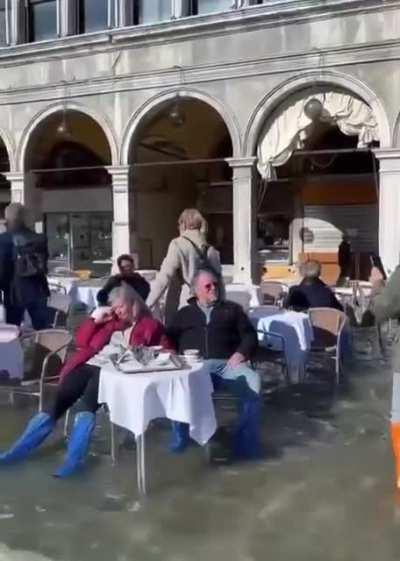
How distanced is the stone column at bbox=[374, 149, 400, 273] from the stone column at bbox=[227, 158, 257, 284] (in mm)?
2529

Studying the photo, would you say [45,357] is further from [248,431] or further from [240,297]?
[240,297]

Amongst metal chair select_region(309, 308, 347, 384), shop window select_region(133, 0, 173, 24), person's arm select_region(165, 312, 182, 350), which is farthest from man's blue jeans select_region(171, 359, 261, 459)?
shop window select_region(133, 0, 173, 24)

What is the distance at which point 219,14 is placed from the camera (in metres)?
15.3

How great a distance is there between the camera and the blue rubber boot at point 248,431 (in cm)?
574

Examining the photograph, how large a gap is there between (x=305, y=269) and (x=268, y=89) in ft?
21.9

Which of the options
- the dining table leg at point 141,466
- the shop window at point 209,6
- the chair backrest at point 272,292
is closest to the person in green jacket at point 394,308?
the dining table leg at point 141,466

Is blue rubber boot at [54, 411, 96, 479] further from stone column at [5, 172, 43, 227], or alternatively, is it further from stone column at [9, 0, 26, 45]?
stone column at [9, 0, 26, 45]

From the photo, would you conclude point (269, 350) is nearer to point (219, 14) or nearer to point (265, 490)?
point (265, 490)

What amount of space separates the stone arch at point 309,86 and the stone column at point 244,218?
1.05 feet

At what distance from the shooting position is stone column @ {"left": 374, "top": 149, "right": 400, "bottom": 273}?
14.0 m

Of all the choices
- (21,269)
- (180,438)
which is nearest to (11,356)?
(21,269)

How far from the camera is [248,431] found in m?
5.75

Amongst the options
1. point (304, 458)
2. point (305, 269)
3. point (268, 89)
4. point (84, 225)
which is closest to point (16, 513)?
point (304, 458)

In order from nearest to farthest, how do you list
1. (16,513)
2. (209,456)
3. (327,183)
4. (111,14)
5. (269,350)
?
(16,513), (209,456), (269,350), (111,14), (327,183)
